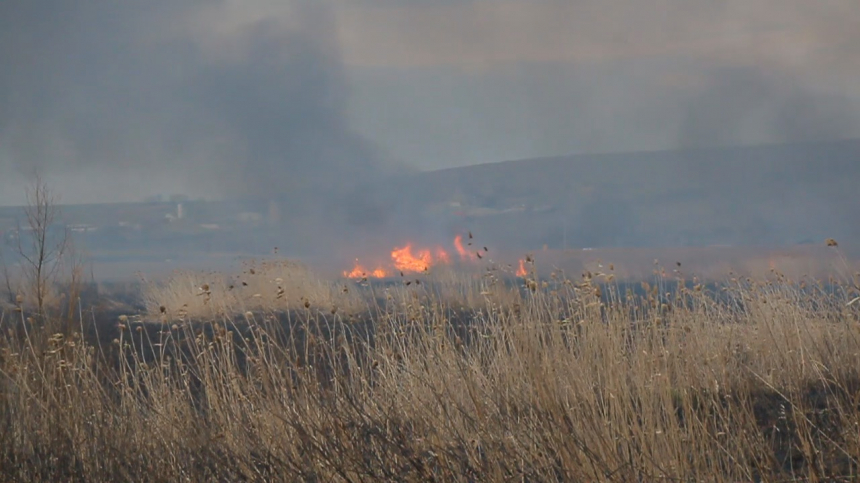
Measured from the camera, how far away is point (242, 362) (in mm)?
11008

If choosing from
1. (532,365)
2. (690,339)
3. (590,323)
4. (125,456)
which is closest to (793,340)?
(690,339)

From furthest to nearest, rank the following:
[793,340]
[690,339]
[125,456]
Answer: [793,340]
[690,339]
[125,456]

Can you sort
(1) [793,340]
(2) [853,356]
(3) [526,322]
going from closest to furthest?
(3) [526,322] → (2) [853,356] → (1) [793,340]

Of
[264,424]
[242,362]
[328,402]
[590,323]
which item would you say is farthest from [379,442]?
[242,362]

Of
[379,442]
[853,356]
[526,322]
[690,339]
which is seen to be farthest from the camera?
[853,356]

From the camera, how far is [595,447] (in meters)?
4.14

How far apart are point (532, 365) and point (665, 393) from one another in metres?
0.67

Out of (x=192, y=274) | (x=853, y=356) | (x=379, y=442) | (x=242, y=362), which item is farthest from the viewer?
(x=192, y=274)

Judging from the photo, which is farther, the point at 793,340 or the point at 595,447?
the point at 793,340

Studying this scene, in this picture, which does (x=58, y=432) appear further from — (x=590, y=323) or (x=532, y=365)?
(x=590, y=323)

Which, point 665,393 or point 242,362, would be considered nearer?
point 665,393

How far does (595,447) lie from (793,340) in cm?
369

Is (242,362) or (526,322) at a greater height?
(526,322)

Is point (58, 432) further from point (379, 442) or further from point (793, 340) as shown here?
point (793, 340)
